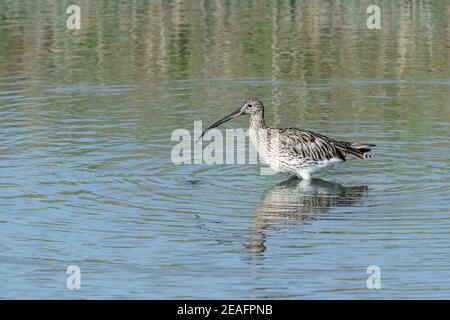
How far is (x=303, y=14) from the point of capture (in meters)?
32.6

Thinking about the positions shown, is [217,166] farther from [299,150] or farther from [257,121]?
[299,150]

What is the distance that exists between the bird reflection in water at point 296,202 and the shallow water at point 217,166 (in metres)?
0.04

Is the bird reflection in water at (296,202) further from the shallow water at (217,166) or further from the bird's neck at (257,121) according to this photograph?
the bird's neck at (257,121)

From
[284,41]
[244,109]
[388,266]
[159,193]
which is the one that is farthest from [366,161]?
[284,41]

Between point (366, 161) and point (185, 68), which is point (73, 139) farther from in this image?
point (185, 68)

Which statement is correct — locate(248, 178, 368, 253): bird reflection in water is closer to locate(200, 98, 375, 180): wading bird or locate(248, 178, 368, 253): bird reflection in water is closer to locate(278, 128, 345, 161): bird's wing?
locate(200, 98, 375, 180): wading bird

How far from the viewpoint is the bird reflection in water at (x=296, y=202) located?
1447cm

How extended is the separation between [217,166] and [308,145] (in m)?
1.57

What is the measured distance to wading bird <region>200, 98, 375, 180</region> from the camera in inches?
669

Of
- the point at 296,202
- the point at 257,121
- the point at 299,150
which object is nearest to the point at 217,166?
Result: the point at 257,121

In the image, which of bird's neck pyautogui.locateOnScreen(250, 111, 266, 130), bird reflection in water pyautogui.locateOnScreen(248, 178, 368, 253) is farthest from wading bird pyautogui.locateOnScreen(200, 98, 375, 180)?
bird reflection in water pyautogui.locateOnScreen(248, 178, 368, 253)

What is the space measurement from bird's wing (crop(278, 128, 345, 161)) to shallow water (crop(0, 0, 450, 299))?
0.39m

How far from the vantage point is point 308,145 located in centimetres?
1711

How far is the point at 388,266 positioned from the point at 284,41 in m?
16.5
